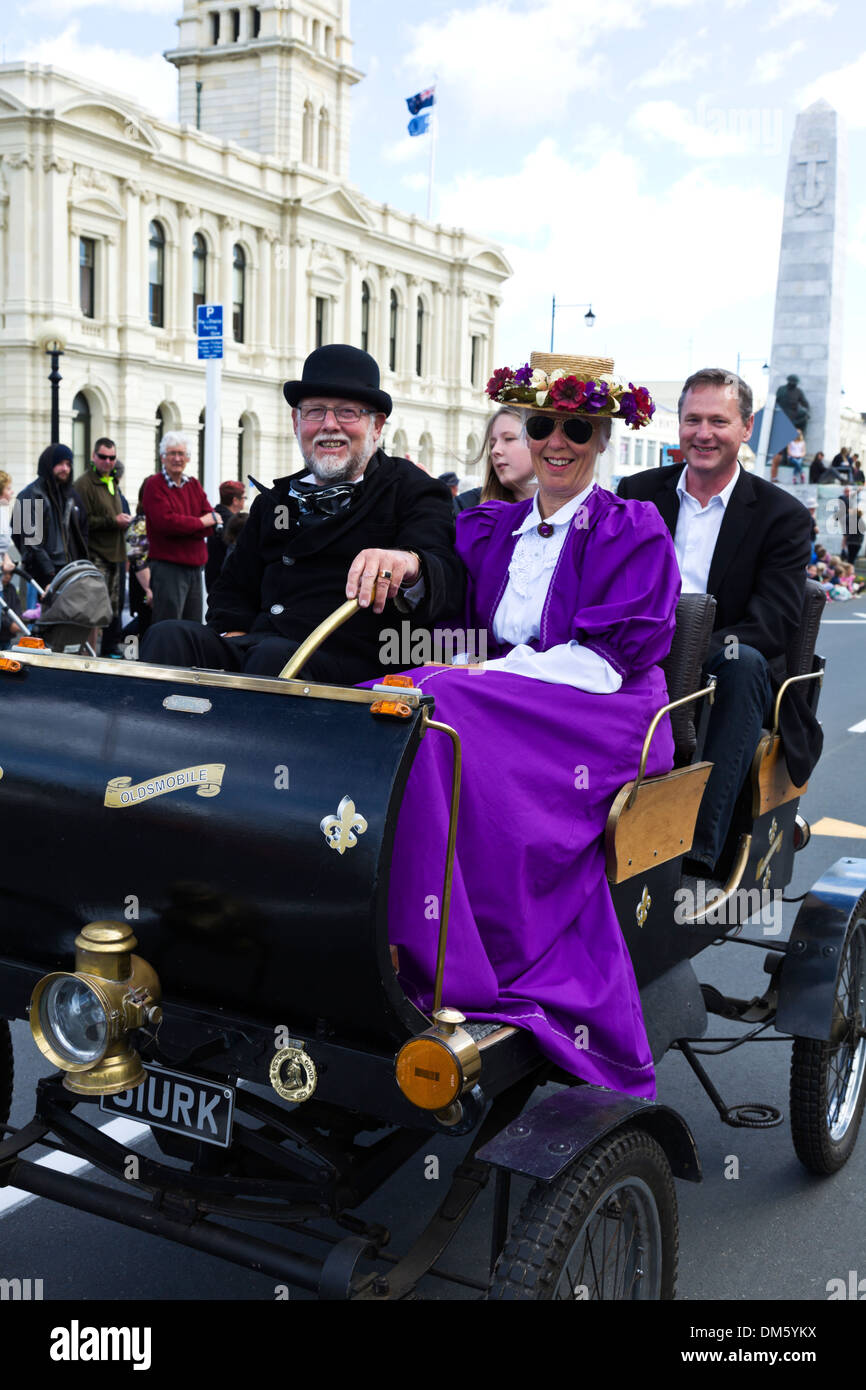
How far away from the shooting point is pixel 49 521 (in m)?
11.8

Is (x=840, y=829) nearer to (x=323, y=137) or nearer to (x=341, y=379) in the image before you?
(x=341, y=379)

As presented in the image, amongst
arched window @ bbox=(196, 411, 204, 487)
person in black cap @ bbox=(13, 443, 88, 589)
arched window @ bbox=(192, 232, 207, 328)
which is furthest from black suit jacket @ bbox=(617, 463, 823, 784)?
arched window @ bbox=(192, 232, 207, 328)

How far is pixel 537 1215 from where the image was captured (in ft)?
8.18

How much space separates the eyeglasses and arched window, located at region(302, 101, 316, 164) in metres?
68.6

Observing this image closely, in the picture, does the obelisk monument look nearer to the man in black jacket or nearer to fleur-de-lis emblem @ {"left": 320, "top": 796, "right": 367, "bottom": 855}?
the man in black jacket

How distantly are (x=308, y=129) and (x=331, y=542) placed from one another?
227 feet

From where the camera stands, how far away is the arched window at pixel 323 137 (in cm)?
6831

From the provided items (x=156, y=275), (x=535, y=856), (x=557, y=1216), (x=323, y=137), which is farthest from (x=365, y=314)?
(x=557, y=1216)

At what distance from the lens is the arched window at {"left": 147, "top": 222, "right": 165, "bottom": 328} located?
2046 inches

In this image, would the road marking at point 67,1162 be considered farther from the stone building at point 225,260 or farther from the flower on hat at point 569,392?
the stone building at point 225,260

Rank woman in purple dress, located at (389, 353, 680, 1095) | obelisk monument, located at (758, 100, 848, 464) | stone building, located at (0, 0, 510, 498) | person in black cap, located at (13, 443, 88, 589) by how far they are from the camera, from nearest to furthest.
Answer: woman in purple dress, located at (389, 353, 680, 1095), person in black cap, located at (13, 443, 88, 589), obelisk monument, located at (758, 100, 848, 464), stone building, located at (0, 0, 510, 498)

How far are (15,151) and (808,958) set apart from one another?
47.7 m

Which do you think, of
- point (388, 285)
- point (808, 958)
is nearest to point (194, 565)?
point (808, 958)

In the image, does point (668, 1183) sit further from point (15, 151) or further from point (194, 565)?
point (15, 151)
